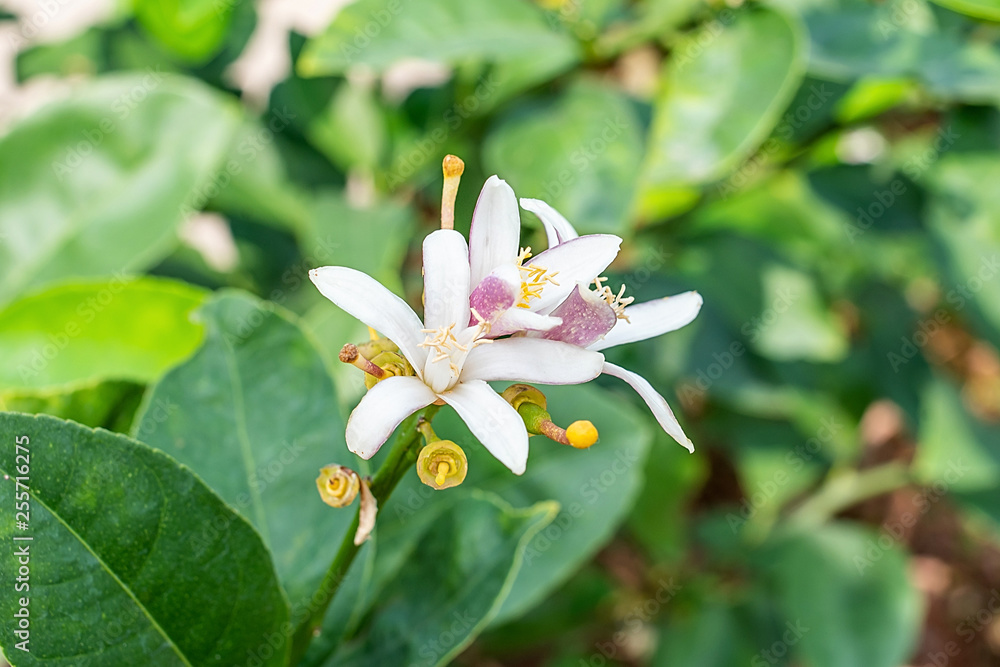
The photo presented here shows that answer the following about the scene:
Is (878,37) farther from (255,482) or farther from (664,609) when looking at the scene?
(664,609)

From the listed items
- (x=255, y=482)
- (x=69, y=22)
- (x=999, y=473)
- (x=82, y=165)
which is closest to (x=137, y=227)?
(x=82, y=165)

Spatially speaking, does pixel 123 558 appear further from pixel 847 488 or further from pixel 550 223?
pixel 847 488

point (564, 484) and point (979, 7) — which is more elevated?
point (979, 7)

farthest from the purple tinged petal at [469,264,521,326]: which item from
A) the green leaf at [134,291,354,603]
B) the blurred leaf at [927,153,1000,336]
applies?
the blurred leaf at [927,153,1000,336]

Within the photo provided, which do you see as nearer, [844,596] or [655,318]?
[655,318]

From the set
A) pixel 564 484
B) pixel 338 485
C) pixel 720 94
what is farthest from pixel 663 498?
pixel 338 485

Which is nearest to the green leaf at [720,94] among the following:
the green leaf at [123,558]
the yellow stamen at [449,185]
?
the yellow stamen at [449,185]

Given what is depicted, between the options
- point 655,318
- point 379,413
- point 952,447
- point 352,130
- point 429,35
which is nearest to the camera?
point 379,413
